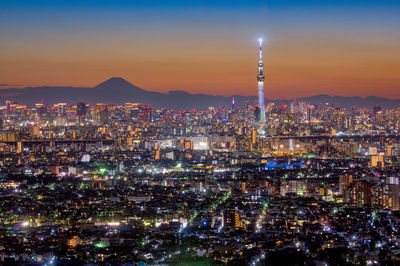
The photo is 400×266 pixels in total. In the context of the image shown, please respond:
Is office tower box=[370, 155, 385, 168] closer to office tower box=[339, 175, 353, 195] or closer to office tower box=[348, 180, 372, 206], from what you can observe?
office tower box=[339, 175, 353, 195]

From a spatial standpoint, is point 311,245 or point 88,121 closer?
point 311,245

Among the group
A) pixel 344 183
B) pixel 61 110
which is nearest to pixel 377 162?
pixel 344 183

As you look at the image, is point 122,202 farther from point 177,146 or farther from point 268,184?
point 177,146

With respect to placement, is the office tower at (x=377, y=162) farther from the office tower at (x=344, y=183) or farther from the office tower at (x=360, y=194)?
the office tower at (x=360, y=194)

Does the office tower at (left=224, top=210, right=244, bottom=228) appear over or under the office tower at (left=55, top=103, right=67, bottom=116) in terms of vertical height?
under

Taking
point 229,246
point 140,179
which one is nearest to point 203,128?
point 140,179

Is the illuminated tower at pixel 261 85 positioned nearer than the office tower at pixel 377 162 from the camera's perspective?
No

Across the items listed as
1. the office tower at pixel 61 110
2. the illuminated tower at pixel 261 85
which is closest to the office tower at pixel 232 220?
the illuminated tower at pixel 261 85

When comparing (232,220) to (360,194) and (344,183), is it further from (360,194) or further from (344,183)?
(344,183)

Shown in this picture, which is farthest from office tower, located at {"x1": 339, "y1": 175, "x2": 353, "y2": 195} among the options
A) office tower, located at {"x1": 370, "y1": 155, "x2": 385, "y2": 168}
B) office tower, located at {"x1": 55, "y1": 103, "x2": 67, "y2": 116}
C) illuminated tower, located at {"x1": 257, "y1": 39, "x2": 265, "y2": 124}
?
office tower, located at {"x1": 55, "y1": 103, "x2": 67, "y2": 116}

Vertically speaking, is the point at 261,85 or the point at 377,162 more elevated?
the point at 261,85

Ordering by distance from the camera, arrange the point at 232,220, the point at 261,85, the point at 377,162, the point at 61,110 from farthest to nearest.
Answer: the point at 61,110
the point at 261,85
the point at 377,162
the point at 232,220
